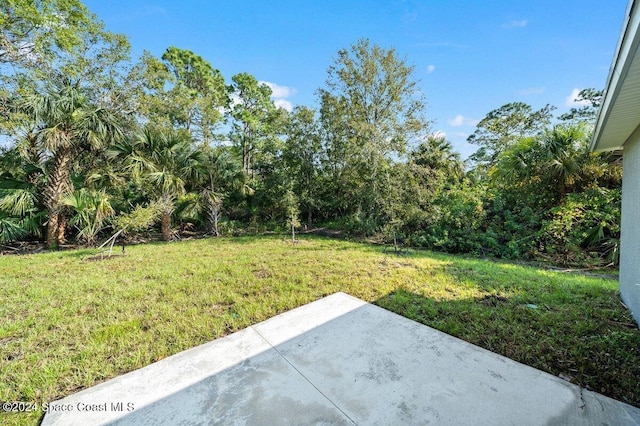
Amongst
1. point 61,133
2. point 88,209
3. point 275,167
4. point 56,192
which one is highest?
point 61,133

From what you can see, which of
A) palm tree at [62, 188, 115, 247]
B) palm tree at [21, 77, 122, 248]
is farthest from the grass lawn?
palm tree at [21, 77, 122, 248]

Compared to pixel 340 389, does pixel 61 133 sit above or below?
above

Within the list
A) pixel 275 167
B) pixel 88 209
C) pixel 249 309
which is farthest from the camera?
pixel 275 167

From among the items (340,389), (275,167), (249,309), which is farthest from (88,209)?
(340,389)

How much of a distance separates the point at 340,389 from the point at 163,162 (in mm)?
8053

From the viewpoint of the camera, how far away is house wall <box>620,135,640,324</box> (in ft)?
7.93

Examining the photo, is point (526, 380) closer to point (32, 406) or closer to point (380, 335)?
point (380, 335)

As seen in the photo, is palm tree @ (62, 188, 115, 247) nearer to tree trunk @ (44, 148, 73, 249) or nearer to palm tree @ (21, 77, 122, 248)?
tree trunk @ (44, 148, 73, 249)

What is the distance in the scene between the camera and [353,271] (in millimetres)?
4281

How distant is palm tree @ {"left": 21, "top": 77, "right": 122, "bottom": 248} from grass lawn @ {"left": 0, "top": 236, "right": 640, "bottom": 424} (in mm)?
2053

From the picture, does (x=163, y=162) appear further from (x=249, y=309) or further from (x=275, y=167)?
(x=249, y=309)

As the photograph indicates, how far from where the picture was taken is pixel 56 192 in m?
6.52

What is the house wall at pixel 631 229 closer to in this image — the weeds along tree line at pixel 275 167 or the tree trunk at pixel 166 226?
the weeds along tree line at pixel 275 167

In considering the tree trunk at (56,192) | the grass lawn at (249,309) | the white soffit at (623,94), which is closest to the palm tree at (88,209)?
the tree trunk at (56,192)
